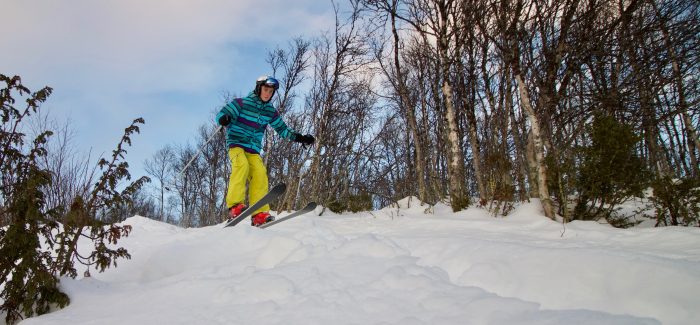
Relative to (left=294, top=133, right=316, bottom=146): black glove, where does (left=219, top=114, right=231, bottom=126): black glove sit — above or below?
above

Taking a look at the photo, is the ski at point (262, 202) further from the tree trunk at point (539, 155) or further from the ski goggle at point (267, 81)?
the tree trunk at point (539, 155)

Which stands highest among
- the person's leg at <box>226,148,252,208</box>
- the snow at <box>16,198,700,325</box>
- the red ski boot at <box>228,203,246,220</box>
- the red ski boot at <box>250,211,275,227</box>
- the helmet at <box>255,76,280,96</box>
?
the helmet at <box>255,76,280,96</box>

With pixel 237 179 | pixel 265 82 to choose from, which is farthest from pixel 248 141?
pixel 265 82

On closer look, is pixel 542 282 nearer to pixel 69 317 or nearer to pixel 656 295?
pixel 656 295

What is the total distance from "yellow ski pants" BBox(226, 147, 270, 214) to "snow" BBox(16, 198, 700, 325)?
1.49 metres

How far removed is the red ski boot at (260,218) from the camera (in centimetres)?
405

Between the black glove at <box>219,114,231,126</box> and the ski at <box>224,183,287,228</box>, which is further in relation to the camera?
the black glove at <box>219,114,231,126</box>

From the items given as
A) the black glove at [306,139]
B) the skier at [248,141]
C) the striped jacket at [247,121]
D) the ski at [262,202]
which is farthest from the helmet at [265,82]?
the ski at [262,202]

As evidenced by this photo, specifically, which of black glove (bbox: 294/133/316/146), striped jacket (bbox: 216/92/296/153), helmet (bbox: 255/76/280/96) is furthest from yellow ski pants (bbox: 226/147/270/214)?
helmet (bbox: 255/76/280/96)

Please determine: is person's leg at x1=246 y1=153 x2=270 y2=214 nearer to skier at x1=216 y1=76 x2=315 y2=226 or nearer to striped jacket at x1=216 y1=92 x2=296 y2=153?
skier at x1=216 y1=76 x2=315 y2=226

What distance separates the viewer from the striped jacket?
4360 millimetres

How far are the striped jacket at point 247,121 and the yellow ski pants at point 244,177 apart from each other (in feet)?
0.38

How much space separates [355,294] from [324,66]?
8387mm

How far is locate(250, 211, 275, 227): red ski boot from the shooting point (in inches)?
160
